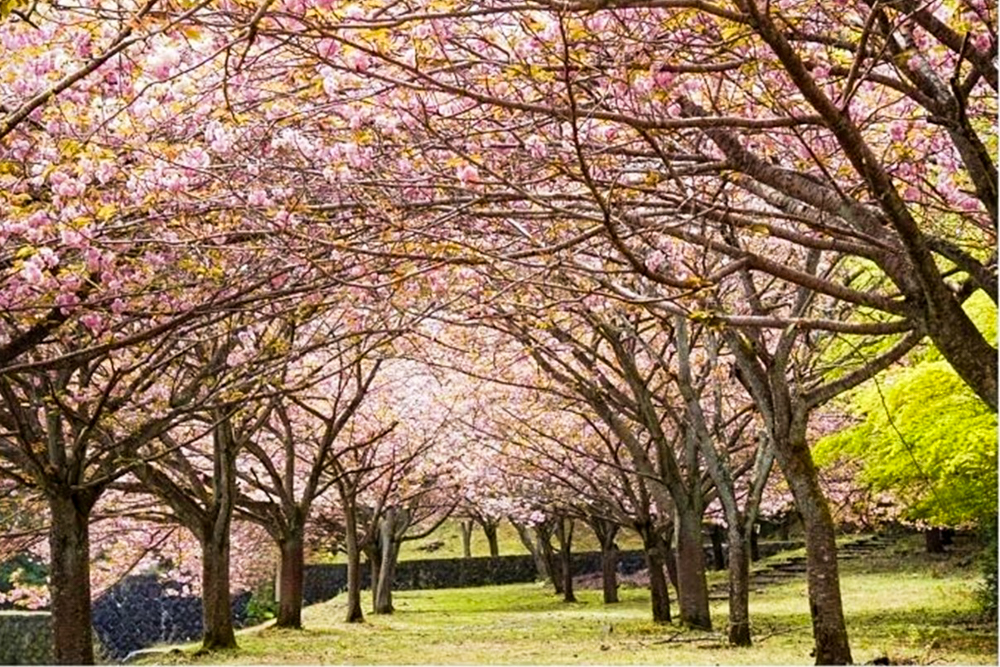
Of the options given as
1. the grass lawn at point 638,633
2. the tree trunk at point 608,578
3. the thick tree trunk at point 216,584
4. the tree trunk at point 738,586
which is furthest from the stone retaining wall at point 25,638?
the tree trunk at point 738,586

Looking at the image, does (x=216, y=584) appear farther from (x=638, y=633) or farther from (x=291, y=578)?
(x=638, y=633)

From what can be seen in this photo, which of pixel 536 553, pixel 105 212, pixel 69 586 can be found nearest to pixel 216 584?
pixel 69 586

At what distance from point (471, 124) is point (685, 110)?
1.42 m

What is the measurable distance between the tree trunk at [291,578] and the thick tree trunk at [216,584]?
3.79 meters

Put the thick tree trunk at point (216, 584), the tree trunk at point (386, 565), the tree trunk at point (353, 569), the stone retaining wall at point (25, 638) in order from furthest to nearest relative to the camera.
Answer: the stone retaining wall at point (25, 638), the tree trunk at point (386, 565), the tree trunk at point (353, 569), the thick tree trunk at point (216, 584)

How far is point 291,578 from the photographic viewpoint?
73.3 ft

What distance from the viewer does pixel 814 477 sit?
39.0ft

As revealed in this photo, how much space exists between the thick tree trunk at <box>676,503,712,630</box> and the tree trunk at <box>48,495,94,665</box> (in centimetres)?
790

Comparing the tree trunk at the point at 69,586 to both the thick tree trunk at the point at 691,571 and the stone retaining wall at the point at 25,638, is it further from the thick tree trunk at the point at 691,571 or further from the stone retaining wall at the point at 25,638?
the stone retaining wall at the point at 25,638

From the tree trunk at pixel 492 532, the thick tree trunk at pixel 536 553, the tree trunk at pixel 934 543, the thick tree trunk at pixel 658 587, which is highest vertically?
the tree trunk at pixel 492 532

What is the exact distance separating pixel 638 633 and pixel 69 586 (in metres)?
8.68

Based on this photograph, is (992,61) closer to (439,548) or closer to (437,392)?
(437,392)

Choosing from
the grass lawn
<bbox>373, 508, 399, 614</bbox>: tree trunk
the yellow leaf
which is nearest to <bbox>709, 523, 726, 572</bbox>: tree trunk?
the grass lawn

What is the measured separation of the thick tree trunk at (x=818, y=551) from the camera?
1135 centimetres
